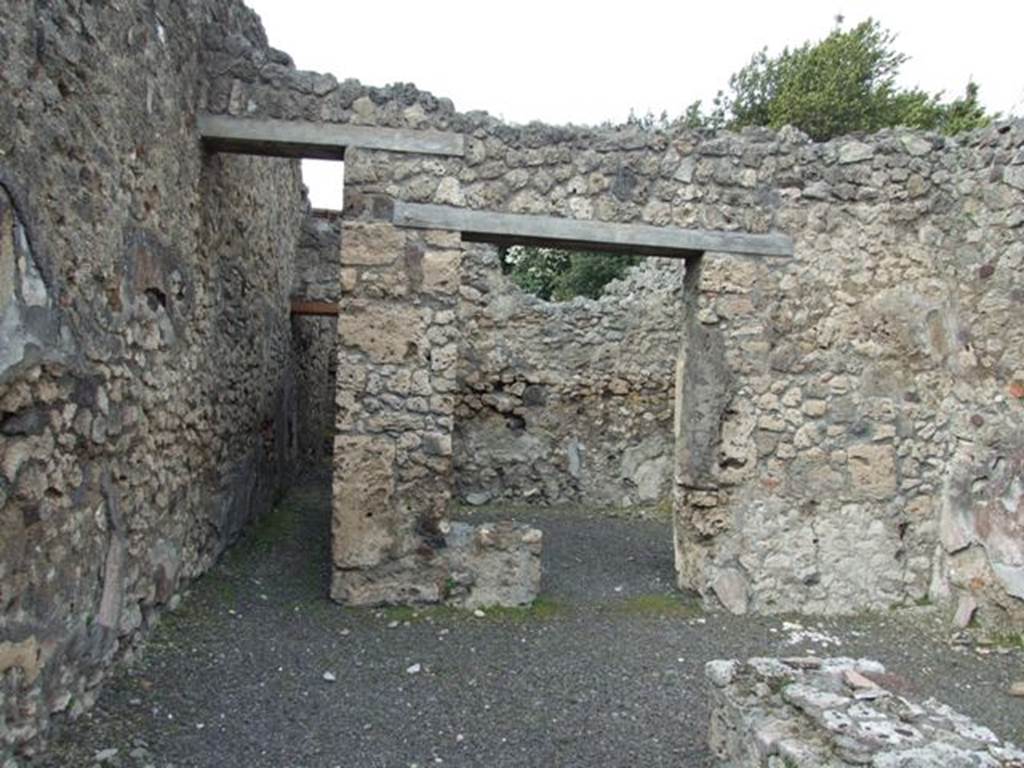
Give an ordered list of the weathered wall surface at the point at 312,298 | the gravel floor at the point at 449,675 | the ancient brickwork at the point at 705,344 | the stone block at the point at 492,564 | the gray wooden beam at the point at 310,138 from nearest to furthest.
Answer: the gravel floor at the point at 449,675 → the ancient brickwork at the point at 705,344 → the gray wooden beam at the point at 310,138 → the stone block at the point at 492,564 → the weathered wall surface at the point at 312,298

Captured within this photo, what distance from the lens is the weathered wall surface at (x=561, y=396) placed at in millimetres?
8586

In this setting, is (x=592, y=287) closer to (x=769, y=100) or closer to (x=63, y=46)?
(x=769, y=100)

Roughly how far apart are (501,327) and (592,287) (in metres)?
8.20

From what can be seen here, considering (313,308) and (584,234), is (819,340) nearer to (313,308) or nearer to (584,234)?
(584,234)

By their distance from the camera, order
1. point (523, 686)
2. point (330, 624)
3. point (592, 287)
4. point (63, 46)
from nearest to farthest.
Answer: point (63, 46), point (523, 686), point (330, 624), point (592, 287)

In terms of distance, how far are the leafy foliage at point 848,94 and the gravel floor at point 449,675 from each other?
13.7 meters

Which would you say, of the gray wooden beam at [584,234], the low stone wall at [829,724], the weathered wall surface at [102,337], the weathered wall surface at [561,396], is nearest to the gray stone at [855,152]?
the gray wooden beam at [584,234]

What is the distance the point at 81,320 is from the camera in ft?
9.96

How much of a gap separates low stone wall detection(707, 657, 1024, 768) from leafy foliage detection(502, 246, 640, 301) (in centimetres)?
1256

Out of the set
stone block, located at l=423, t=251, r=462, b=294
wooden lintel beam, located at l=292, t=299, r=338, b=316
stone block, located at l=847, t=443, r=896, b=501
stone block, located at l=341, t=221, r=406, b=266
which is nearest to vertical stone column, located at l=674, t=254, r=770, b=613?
stone block, located at l=847, t=443, r=896, b=501

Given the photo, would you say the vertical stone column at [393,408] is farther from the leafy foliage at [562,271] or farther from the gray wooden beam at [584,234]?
the leafy foliage at [562,271]

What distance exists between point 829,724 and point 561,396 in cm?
614

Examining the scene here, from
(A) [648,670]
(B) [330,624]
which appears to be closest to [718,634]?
(A) [648,670]

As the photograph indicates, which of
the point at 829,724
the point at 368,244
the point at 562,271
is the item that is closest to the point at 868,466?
the point at 829,724
